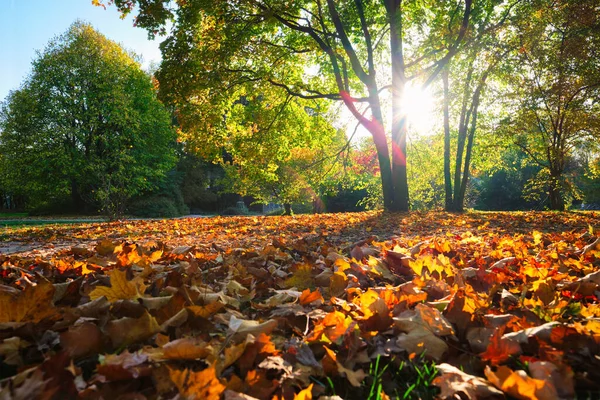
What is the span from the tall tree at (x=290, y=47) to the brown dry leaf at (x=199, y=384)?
9.03m

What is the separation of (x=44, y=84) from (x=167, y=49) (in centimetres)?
1958

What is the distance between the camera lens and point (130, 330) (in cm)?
112

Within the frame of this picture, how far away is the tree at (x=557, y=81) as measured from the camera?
33.1 feet

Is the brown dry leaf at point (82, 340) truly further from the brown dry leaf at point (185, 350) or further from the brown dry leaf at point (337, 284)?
the brown dry leaf at point (337, 284)

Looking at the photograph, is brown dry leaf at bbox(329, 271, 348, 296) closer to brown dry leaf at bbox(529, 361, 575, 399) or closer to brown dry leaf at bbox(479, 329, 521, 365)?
brown dry leaf at bbox(479, 329, 521, 365)

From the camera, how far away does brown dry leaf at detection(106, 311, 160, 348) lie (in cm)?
110

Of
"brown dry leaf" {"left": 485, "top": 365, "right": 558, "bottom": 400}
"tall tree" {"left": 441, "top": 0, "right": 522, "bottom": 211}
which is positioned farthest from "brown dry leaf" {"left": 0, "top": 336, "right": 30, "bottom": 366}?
"tall tree" {"left": 441, "top": 0, "right": 522, "bottom": 211}

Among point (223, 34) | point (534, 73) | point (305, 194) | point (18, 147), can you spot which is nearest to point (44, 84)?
point (18, 147)

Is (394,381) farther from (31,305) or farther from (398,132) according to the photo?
(398,132)

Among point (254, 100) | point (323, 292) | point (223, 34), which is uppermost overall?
point (223, 34)


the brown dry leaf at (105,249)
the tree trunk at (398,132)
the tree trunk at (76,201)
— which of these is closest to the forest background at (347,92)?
the tree trunk at (398,132)

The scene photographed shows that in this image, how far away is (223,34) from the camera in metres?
9.39

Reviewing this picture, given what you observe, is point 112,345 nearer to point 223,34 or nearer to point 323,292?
point 323,292

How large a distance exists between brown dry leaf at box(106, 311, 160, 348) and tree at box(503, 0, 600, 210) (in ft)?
40.5
